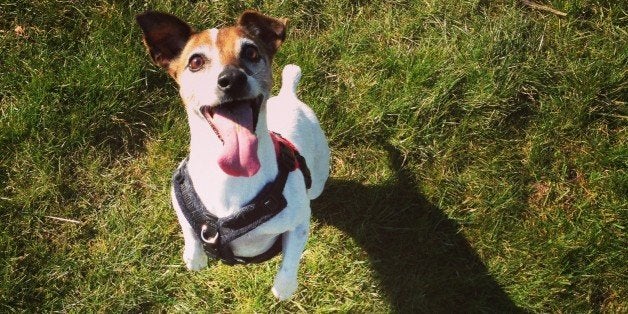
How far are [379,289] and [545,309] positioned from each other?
46.0 inches

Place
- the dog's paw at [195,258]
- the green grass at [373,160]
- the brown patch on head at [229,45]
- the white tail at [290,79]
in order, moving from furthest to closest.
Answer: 1. the green grass at [373,160]
2. the white tail at [290,79]
3. the dog's paw at [195,258]
4. the brown patch on head at [229,45]

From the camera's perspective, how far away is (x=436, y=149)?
15.7 ft

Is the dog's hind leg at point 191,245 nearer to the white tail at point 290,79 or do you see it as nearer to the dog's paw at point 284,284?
the dog's paw at point 284,284

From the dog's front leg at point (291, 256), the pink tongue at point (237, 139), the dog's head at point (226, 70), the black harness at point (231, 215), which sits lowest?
the dog's front leg at point (291, 256)

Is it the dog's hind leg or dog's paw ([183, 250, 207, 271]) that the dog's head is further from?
dog's paw ([183, 250, 207, 271])

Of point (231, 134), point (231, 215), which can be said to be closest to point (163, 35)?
point (231, 134)

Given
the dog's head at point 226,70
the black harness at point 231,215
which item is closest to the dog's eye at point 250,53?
the dog's head at point 226,70

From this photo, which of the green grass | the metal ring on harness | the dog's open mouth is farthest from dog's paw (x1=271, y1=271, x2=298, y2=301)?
the green grass

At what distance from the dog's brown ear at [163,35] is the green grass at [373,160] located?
1.53 metres

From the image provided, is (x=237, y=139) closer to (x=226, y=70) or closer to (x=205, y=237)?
(x=226, y=70)

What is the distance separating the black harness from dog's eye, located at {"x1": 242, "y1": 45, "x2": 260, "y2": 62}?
1.47 ft

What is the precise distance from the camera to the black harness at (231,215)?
3053mm

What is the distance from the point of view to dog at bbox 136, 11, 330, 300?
9.43 ft

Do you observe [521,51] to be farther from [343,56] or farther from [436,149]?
[343,56]
